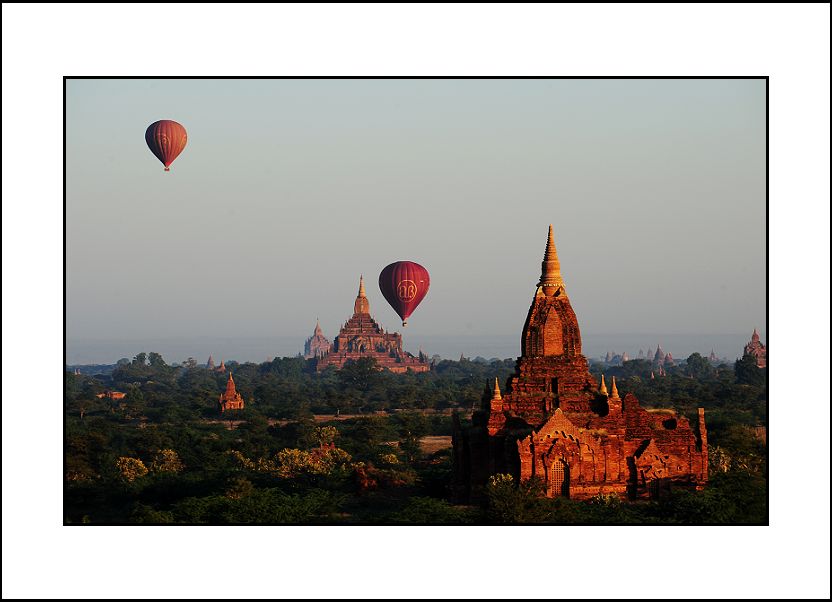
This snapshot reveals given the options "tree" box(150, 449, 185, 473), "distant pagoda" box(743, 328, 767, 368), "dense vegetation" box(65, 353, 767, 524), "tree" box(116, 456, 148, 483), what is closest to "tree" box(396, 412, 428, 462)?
"dense vegetation" box(65, 353, 767, 524)

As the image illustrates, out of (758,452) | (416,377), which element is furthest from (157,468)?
(416,377)

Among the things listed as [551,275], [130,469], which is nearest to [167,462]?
[130,469]

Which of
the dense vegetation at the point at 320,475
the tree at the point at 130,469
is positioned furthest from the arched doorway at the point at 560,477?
the tree at the point at 130,469

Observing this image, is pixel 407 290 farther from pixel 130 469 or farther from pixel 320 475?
pixel 320 475

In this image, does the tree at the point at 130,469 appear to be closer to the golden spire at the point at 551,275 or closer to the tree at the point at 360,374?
the golden spire at the point at 551,275

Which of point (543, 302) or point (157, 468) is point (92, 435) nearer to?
point (157, 468)

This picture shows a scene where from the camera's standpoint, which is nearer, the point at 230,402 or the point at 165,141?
→ the point at 165,141

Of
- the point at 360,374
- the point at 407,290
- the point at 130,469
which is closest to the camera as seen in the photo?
the point at 130,469
